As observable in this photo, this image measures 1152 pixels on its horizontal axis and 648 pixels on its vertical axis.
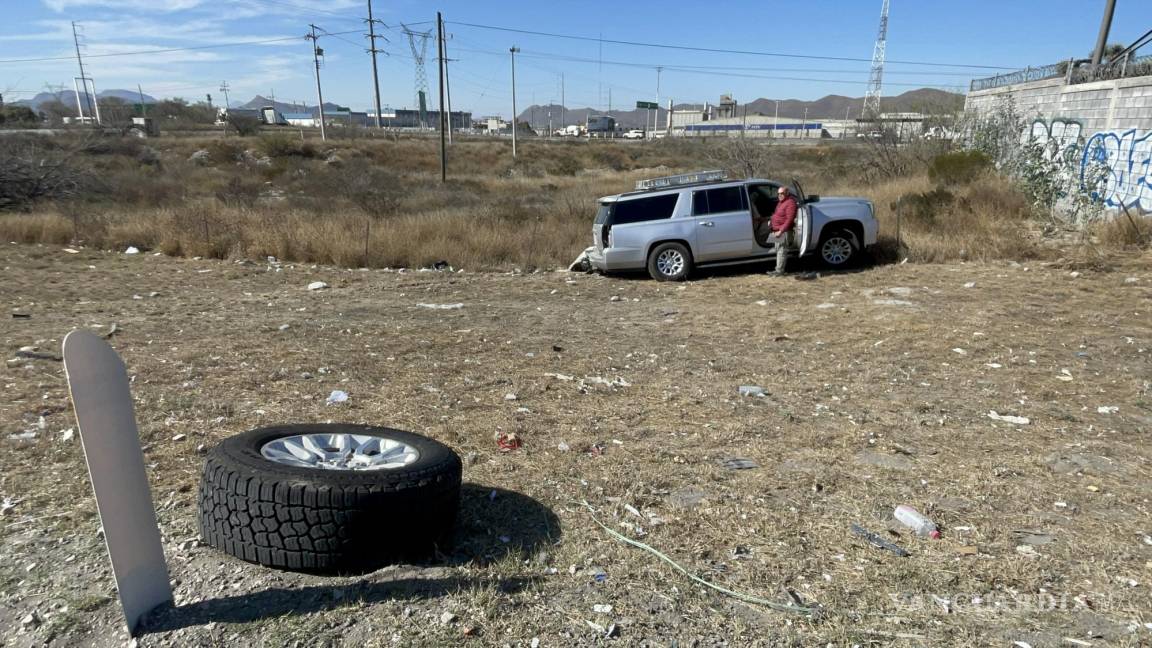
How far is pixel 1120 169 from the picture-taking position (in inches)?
564

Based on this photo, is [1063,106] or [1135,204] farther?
[1063,106]

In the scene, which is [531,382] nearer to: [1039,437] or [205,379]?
[205,379]

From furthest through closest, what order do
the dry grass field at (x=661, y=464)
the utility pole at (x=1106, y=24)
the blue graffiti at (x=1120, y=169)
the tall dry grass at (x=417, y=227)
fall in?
the utility pole at (x=1106, y=24)
the blue graffiti at (x=1120, y=169)
the tall dry grass at (x=417, y=227)
the dry grass field at (x=661, y=464)

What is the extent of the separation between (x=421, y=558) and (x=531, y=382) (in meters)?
3.02

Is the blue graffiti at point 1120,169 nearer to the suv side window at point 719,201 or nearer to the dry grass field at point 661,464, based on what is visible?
the dry grass field at point 661,464

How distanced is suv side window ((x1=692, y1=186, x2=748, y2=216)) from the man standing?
64 cm

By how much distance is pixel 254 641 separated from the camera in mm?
2500

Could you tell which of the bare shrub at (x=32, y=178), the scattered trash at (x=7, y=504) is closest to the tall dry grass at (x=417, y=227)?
the bare shrub at (x=32, y=178)

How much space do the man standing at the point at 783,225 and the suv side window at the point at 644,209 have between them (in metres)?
1.79

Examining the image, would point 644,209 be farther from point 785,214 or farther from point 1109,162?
point 1109,162

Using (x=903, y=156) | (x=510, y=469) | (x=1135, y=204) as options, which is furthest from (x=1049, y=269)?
(x=903, y=156)

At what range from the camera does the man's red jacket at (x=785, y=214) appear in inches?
432

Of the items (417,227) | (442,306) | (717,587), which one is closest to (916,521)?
(717,587)

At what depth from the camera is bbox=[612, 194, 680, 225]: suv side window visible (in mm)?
11938
